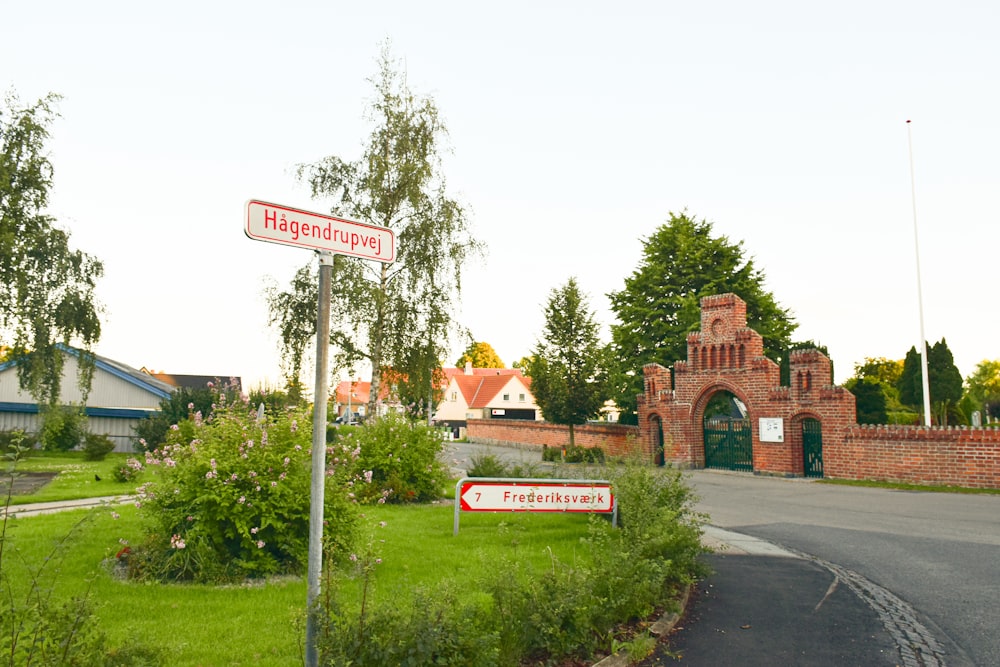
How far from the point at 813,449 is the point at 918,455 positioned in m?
3.66

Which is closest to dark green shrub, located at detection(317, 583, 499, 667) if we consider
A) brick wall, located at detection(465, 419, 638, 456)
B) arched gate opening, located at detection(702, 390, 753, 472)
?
brick wall, located at detection(465, 419, 638, 456)

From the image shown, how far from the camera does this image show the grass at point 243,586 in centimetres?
538

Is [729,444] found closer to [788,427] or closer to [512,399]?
[788,427]

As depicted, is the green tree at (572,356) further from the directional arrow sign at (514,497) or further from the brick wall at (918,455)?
the directional arrow sign at (514,497)

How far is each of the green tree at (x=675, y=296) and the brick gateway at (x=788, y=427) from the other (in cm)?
747

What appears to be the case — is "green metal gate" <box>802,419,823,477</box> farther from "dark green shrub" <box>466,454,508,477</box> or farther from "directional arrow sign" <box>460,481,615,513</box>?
"directional arrow sign" <box>460,481,615,513</box>

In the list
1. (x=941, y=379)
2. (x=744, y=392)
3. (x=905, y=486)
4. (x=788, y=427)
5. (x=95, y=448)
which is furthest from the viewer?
(x=941, y=379)

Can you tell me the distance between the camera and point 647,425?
105 ft

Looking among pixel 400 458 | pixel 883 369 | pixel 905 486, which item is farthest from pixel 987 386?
→ pixel 400 458

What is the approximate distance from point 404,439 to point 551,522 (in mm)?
4257

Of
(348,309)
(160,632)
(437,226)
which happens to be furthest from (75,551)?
(437,226)

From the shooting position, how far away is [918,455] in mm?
21875

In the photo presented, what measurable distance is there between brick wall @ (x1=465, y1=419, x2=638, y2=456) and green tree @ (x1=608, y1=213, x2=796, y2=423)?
258cm

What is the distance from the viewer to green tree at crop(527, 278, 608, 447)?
107ft
